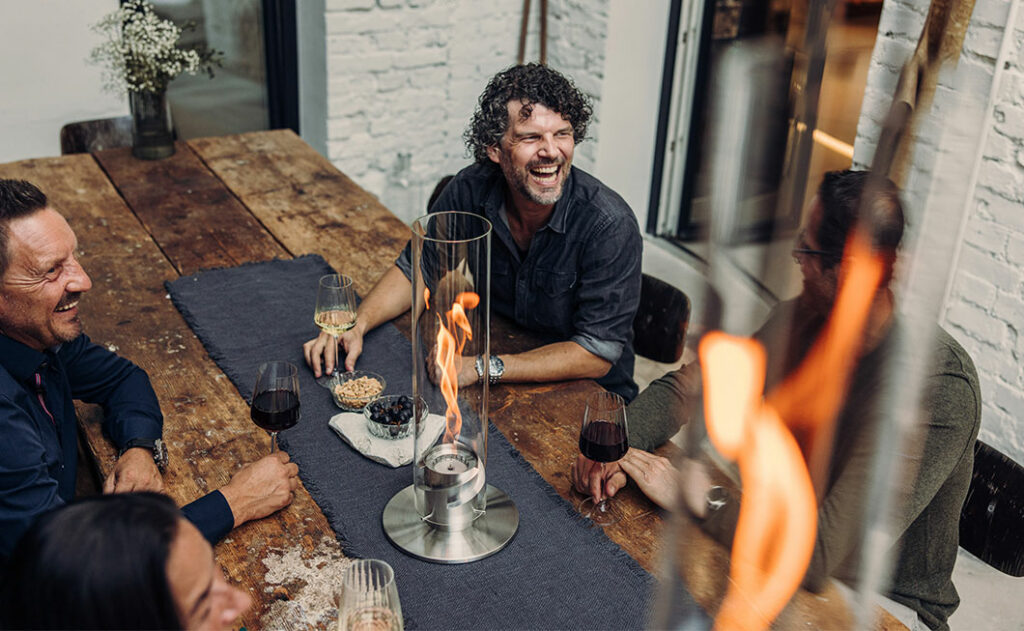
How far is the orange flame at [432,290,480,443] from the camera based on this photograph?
114cm

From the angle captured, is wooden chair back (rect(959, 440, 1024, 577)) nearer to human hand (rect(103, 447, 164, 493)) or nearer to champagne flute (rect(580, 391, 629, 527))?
→ champagne flute (rect(580, 391, 629, 527))

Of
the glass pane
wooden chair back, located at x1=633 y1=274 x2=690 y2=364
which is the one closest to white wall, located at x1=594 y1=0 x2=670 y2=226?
the glass pane

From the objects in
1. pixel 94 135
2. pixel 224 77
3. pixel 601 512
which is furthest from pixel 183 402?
pixel 224 77

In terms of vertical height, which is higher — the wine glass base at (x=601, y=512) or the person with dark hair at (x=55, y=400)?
the person with dark hair at (x=55, y=400)

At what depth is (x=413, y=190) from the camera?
→ 420 centimetres

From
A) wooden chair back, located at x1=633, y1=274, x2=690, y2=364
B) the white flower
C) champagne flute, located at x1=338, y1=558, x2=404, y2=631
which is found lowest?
wooden chair back, located at x1=633, y1=274, x2=690, y2=364

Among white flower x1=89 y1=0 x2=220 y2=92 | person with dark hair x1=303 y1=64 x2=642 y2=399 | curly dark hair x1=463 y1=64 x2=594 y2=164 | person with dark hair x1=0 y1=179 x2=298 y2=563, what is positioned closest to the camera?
person with dark hair x1=0 y1=179 x2=298 y2=563

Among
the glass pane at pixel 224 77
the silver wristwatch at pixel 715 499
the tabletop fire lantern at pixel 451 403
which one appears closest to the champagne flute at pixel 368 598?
the tabletop fire lantern at pixel 451 403

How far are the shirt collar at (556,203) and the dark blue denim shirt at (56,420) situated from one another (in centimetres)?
88

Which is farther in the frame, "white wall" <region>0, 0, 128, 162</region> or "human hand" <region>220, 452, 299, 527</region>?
"white wall" <region>0, 0, 128, 162</region>

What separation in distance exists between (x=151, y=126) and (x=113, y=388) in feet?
5.00

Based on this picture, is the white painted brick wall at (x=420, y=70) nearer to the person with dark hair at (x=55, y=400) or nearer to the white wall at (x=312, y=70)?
the white wall at (x=312, y=70)

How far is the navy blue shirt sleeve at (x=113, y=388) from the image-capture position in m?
1.54

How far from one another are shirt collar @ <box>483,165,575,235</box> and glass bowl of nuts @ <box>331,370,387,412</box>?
0.56 m
